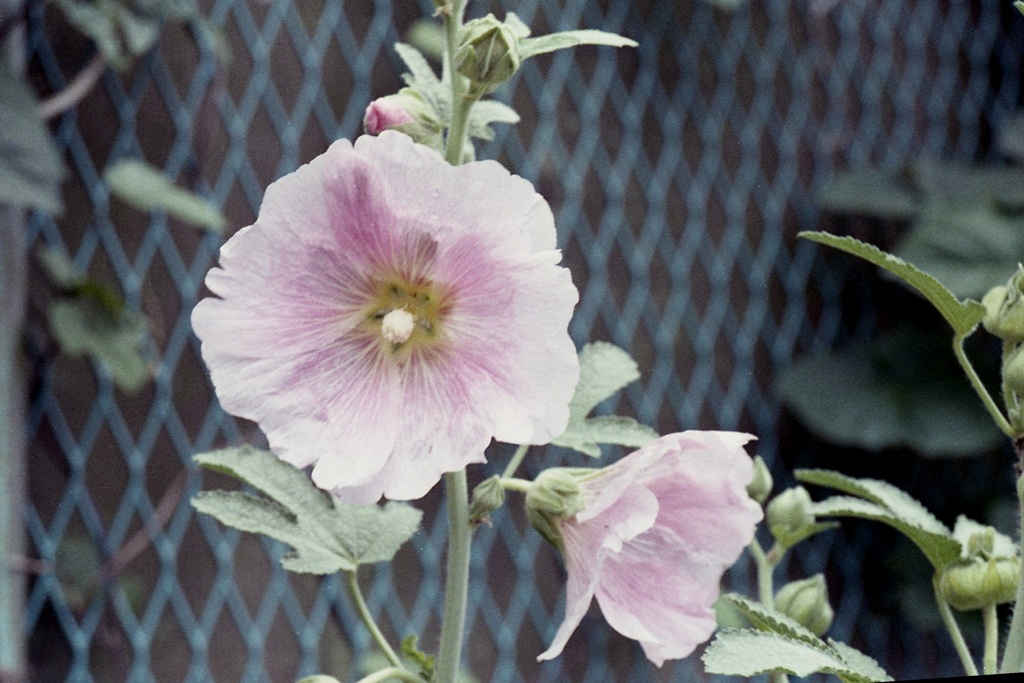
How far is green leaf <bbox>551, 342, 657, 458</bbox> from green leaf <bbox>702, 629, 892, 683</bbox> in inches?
2.7

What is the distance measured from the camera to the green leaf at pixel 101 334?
1184mm

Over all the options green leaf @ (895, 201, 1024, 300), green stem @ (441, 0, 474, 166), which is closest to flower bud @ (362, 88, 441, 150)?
green stem @ (441, 0, 474, 166)

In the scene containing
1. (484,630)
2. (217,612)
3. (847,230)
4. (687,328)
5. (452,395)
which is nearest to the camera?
(452,395)

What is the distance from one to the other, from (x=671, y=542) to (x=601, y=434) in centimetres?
4

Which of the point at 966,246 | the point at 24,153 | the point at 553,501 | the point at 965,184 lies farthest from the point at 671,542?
the point at 965,184

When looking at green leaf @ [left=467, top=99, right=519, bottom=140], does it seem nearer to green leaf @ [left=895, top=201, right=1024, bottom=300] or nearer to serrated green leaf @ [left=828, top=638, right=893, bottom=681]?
serrated green leaf @ [left=828, top=638, right=893, bottom=681]

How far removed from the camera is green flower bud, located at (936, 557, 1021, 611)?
0.32 m

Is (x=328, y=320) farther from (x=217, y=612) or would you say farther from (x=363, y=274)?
(x=217, y=612)

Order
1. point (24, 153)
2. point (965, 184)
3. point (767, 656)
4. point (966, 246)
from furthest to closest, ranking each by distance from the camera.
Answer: point (965, 184)
point (966, 246)
point (24, 153)
point (767, 656)

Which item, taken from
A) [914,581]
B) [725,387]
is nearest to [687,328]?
[725,387]

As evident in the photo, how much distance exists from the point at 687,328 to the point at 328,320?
1.42m

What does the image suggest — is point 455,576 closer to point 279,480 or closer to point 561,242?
point 279,480

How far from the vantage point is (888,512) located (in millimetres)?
342

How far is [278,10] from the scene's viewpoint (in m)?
1.41
